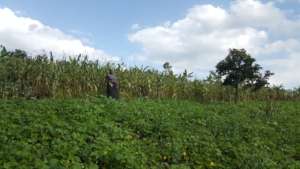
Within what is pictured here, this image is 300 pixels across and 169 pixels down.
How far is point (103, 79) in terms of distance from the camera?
77.4ft

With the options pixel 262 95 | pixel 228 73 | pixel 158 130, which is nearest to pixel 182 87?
pixel 228 73

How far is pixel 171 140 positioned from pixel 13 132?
366 centimetres

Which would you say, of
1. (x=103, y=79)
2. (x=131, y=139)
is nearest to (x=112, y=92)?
(x=103, y=79)

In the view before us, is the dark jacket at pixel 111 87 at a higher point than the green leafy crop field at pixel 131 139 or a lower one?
higher

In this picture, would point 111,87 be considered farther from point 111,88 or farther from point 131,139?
point 131,139

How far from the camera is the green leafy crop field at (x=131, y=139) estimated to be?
931 centimetres

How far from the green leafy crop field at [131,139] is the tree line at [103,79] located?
20.1 ft

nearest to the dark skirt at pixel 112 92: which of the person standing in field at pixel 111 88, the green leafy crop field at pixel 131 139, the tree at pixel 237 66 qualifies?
the person standing in field at pixel 111 88

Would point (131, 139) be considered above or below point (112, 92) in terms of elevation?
below

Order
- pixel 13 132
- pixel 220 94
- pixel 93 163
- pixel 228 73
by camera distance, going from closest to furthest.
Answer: pixel 93 163 → pixel 13 132 → pixel 228 73 → pixel 220 94

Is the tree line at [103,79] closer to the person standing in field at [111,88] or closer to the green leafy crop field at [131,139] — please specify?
the person standing in field at [111,88]

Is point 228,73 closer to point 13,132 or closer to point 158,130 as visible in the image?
point 158,130

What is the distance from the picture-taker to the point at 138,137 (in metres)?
12.3

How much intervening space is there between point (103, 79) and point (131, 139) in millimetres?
12103
